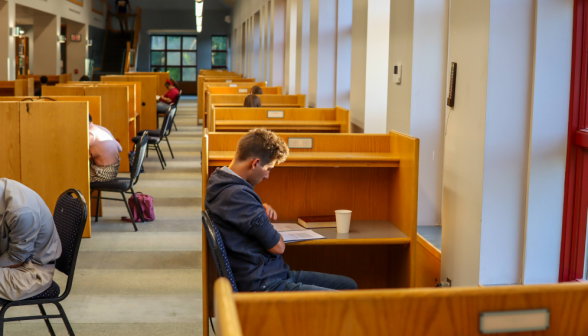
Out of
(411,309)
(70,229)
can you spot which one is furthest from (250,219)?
(411,309)

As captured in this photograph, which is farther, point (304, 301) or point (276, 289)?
point (276, 289)

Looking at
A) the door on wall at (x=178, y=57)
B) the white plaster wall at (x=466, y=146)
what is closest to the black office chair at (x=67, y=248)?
the white plaster wall at (x=466, y=146)

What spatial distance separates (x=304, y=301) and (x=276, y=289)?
1.37m

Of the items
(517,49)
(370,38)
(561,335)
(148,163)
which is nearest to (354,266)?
(517,49)

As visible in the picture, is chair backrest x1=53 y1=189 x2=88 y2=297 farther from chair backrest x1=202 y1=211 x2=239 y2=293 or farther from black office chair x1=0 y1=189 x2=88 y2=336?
chair backrest x1=202 y1=211 x2=239 y2=293

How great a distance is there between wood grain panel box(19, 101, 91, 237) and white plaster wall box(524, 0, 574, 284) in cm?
323

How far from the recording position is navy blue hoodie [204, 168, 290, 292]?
2.15 meters

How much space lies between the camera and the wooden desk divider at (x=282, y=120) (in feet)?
15.5

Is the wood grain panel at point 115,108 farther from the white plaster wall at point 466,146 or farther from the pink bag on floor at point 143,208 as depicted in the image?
the white plaster wall at point 466,146

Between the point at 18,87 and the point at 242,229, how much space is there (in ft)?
25.3

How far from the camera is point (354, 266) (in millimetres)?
3135

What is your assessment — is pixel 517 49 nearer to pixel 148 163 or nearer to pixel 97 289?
pixel 97 289

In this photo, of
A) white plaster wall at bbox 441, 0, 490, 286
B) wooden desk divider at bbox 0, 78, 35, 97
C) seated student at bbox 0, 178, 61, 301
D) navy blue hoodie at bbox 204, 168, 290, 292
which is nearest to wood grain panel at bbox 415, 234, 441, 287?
white plaster wall at bbox 441, 0, 490, 286

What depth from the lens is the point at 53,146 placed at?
14.5ft
